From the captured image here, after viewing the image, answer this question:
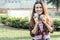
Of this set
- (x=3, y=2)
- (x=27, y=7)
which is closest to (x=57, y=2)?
(x=27, y=7)

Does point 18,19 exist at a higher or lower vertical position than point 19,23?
higher

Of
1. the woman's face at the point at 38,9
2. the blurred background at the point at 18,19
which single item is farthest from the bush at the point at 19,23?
the woman's face at the point at 38,9

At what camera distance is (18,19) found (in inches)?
706

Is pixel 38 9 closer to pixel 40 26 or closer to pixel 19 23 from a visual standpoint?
pixel 40 26

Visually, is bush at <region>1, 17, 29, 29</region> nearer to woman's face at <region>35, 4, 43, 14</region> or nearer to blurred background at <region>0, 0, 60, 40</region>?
blurred background at <region>0, 0, 60, 40</region>

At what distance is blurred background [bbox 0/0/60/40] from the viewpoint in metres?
12.8

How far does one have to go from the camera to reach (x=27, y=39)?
11.1 m

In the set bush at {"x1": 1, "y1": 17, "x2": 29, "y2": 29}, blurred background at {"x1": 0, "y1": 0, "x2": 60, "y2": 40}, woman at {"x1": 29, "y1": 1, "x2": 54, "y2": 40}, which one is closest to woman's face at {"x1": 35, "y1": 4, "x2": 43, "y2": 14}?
woman at {"x1": 29, "y1": 1, "x2": 54, "y2": 40}

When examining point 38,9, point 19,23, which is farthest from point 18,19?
point 38,9

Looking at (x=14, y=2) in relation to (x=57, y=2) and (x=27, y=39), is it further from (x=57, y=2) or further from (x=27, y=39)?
(x=27, y=39)

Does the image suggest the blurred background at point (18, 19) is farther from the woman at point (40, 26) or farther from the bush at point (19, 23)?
the woman at point (40, 26)

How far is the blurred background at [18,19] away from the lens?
12.8m

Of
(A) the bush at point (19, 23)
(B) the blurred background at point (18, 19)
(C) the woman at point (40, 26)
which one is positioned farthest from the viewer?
(A) the bush at point (19, 23)

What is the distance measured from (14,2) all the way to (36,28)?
A: 49.2 meters
